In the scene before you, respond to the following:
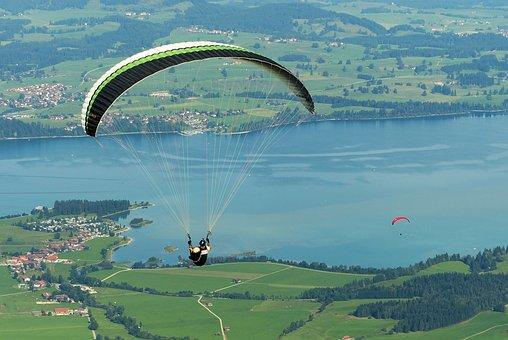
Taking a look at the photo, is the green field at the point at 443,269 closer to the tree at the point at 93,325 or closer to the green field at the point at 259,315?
the green field at the point at 259,315

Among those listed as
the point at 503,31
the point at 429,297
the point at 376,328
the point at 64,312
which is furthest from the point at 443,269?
the point at 503,31

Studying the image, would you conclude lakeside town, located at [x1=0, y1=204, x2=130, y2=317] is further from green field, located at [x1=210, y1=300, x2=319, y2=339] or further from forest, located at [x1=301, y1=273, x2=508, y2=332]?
forest, located at [x1=301, y1=273, x2=508, y2=332]

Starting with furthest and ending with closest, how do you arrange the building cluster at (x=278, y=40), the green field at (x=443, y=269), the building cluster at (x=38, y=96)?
the building cluster at (x=278, y=40) → the building cluster at (x=38, y=96) → the green field at (x=443, y=269)

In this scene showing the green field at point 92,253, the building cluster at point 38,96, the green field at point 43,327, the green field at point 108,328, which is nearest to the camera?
the green field at point 108,328

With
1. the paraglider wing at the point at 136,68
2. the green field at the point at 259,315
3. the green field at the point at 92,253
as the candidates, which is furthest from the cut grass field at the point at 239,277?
the paraglider wing at the point at 136,68

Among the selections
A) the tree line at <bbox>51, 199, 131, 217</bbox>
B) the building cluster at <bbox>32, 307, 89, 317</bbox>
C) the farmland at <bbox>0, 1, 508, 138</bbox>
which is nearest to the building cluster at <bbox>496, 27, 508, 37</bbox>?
the farmland at <bbox>0, 1, 508, 138</bbox>

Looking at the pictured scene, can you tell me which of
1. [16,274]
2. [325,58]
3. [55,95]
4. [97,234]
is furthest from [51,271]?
[325,58]
